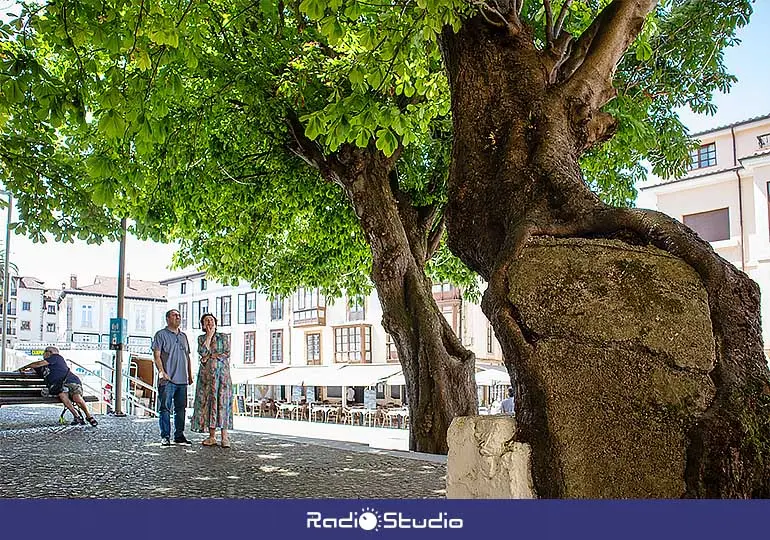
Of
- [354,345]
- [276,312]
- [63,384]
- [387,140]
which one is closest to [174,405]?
[63,384]

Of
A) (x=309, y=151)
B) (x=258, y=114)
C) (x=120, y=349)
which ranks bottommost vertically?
(x=120, y=349)

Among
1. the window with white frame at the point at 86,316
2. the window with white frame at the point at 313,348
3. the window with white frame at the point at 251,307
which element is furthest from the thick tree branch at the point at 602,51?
the window with white frame at the point at 313,348

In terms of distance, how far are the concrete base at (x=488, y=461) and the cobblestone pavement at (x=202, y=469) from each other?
1914mm

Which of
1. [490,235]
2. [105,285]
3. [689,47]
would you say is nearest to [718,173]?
[689,47]

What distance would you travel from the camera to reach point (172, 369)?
637cm

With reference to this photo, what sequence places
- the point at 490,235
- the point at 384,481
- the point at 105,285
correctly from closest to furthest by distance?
the point at 490,235, the point at 384,481, the point at 105,285

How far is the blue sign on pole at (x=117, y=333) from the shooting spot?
1012 cm

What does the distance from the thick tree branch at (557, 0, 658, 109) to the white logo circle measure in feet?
6.06

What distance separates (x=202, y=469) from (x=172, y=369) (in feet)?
4.93

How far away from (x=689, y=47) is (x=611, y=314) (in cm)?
586

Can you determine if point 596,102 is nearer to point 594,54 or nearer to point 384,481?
point 594,54

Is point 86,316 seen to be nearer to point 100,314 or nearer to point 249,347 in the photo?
point 100,314

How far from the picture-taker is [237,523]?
62.7 inches

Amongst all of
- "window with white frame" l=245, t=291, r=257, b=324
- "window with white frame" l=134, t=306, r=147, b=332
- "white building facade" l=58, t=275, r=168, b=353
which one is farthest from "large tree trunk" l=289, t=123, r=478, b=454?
"window with white frame" l=245, t=291, r=257, b=324
